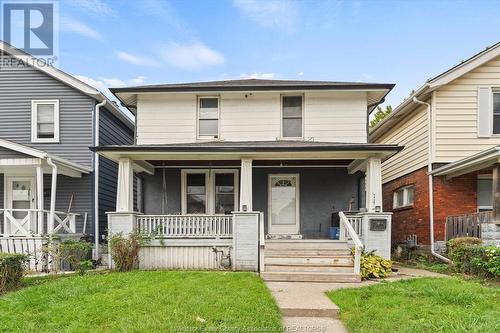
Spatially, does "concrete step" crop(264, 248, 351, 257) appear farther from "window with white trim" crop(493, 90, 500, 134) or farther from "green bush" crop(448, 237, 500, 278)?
"window with white trim" crop(493, 90, 500, 134)

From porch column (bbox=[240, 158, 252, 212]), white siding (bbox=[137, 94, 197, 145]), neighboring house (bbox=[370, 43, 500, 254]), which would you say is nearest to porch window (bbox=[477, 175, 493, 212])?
neighboring house (bbox=[370, 43, 500, 254])

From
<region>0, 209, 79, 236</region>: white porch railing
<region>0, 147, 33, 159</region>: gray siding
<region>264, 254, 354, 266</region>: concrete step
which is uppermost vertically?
<region>0, 147, 33, 159</region>: gray siding

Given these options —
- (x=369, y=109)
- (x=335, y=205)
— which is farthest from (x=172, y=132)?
(x=369, y=109)

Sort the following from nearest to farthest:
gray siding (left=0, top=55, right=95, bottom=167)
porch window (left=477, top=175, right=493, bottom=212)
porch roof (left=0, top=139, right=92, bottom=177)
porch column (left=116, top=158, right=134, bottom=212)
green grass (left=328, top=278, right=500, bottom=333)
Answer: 1. green grass (left=328, top=278, right=500, bottom=333)
2. porch column (left=116, top=158, right=134, bottom=212)
3. porch roof (left=0, top=139, right=92, bottom=177)
4. porch window (left=477, top=175, right=493, bottom=212)
5. gray siding (left=0, top=55, right=95, bottom=167)

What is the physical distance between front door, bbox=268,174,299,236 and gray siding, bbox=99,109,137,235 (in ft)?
19.0

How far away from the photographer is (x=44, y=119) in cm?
1230

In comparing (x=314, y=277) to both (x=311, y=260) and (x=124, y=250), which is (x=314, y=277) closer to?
(x=311, y=260)

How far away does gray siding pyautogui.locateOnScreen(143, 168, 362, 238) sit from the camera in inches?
458

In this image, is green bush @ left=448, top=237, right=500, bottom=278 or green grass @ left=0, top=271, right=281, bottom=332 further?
green bush @ left=448, top=237, right=500, bottom=278

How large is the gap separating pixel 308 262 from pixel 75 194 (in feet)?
26.1

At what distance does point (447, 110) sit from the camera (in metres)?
11.2

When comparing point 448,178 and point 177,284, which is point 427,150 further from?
point 177,284

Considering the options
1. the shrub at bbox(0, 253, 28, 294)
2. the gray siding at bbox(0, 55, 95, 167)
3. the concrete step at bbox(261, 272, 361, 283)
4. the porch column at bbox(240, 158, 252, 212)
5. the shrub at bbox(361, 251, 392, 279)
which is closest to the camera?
the shrub at bbox(0, 253, 28, 294)

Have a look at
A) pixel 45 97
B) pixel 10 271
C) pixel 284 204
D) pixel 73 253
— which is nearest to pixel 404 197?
pixel 284 204
